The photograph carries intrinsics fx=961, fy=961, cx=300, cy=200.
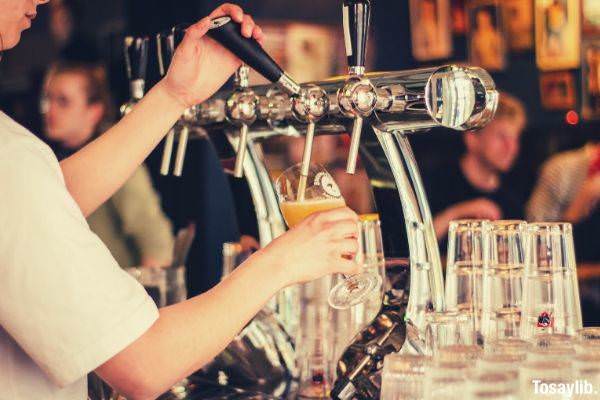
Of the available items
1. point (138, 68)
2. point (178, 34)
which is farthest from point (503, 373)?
point (138, 68)

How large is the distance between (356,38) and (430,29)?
4.95 m

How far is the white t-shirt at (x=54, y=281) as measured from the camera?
120cm

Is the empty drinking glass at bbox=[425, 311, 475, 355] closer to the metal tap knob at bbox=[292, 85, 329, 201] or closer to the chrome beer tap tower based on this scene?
the chrome beer tap tower

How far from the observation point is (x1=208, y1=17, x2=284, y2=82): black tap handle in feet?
5.16

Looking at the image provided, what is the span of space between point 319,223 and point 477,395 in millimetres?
351

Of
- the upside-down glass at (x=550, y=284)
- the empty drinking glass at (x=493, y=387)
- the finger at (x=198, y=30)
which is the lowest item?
the empty drinking glass at (x=493, y=387)

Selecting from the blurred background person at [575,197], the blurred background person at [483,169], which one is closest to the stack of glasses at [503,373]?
the blurred background person at [483,169]

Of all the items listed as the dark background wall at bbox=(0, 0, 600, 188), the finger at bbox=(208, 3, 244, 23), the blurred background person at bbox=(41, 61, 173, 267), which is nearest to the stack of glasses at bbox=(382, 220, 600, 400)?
the finger at bbox=(208, 3, 244, 23)

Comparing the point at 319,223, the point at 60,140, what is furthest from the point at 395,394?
the point at 60,140

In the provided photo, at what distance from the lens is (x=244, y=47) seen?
5.25ft

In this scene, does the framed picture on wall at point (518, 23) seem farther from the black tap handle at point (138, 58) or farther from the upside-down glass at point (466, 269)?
the upside-down glass at point (466, 269)

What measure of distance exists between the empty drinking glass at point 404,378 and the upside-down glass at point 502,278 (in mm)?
221

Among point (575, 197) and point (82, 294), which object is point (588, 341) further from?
point (575, 197)

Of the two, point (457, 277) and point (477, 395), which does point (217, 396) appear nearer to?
point (457, 277)
